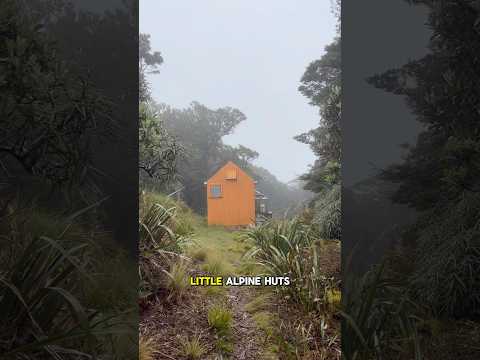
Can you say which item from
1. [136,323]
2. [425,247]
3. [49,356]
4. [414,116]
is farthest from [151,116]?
[425,247]

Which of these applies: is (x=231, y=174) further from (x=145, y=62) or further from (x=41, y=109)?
(x=41, y=109)

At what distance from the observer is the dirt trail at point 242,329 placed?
Answer: 6.59 feet

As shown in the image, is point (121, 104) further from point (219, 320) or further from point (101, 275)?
point (219, 320)

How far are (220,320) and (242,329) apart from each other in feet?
0.49

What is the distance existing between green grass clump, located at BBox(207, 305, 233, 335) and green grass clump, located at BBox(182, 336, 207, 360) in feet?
0.43

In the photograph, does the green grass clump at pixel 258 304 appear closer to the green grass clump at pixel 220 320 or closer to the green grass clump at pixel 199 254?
the green grass clump at pixel 220 320

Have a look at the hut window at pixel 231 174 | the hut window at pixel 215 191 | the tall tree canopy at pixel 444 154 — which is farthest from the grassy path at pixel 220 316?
the tall tree canopy at pixel 444 154

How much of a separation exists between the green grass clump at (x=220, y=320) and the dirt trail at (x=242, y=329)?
0.05 meters

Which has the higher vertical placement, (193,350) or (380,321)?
(380,321)

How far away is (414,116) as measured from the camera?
1.86 m

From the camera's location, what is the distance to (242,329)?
6.79 ft

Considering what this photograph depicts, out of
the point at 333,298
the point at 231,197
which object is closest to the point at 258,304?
the point at 333,298

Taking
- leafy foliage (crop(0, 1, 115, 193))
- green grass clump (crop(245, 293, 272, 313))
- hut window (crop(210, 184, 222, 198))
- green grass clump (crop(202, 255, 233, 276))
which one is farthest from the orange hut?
leafy foliage (crop(0, 1, 115, 193))

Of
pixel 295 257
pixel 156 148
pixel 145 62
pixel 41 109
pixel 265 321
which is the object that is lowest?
pixel 265 321
